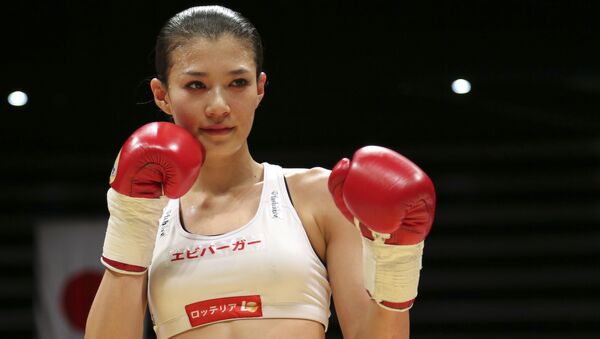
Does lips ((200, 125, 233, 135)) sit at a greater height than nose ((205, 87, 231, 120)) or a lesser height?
lesser

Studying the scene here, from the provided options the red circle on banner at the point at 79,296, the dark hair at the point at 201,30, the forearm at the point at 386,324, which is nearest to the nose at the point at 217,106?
the dark hair at the point at 201,30

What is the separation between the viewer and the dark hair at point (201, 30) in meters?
2.09

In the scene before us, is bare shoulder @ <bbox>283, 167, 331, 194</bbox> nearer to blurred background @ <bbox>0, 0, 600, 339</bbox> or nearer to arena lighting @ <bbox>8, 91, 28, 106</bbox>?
blurred background @ <bbox>0, 0, 600, 339</bbox>

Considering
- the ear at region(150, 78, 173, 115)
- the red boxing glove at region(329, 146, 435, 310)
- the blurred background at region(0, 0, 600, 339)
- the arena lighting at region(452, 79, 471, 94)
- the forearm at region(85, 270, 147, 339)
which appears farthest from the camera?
the arena lighting at region(452, 79, 471, 94)

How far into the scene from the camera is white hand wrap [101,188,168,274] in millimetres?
1938

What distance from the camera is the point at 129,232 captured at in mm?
1938

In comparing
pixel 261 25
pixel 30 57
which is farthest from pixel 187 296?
pixel 30 57

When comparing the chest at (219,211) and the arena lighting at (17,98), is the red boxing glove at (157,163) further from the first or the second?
the arena lighting at (17,98)

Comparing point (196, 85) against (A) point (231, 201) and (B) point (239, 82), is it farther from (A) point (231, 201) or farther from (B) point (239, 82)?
(A) point (231, 201)

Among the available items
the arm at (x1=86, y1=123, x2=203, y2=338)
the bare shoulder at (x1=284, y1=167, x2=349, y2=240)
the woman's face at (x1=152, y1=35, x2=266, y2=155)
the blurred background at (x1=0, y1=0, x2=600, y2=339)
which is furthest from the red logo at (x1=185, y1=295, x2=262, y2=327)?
the blurred background at (x1=0, y1=0, x2=600, y2=339)

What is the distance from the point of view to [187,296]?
6.57ft

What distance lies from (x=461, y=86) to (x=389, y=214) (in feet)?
11.7

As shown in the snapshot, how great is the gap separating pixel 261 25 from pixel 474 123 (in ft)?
5.69

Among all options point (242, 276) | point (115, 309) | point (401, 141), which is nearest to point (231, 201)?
point (242, 276)
